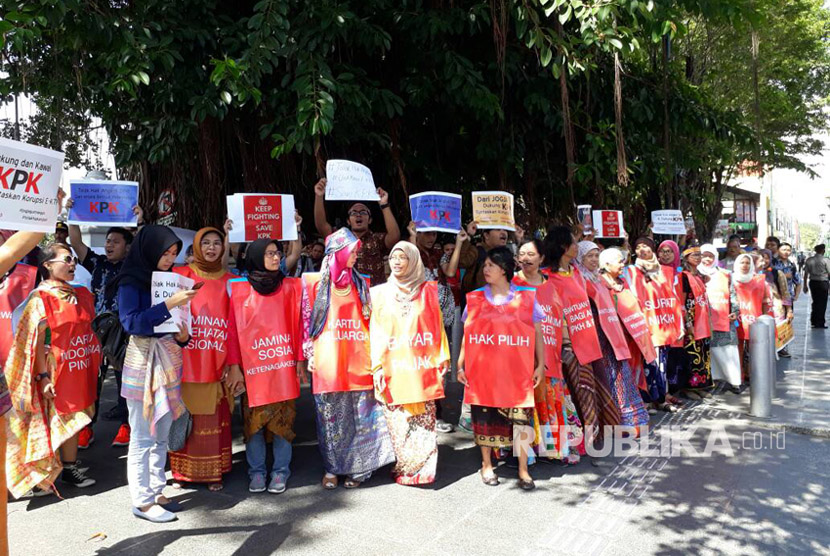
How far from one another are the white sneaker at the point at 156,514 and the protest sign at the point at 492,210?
124 inches

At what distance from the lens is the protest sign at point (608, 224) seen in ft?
23.3

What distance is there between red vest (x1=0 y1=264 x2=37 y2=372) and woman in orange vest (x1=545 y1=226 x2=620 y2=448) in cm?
393

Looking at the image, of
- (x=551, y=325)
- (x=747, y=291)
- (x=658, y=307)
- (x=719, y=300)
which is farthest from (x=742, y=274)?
(x=551, y=325)

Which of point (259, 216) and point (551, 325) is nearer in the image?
point (551, 325)

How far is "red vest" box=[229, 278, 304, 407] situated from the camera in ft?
13.6

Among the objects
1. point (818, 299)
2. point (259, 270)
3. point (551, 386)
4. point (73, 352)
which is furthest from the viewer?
point (818, 299)

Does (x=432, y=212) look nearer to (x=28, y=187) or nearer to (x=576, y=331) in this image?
(x=576, y=331)

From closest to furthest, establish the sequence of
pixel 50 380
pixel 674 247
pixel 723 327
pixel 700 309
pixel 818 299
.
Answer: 1. pixel 50 380
2. pixel 674 247
3. pixel 700 309
4. pixel 723 327
5. pixel 818 299

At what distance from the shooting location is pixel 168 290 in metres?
3.56

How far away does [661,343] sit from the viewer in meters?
6.09

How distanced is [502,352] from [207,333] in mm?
1976

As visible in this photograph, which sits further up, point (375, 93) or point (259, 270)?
point (375, 93)

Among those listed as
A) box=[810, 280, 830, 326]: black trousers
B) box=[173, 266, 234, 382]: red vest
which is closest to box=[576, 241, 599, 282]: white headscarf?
box=[173, 266, 234, 382]: red vest

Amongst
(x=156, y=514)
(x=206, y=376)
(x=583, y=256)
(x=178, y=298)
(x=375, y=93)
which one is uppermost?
(x=375, y=93)
